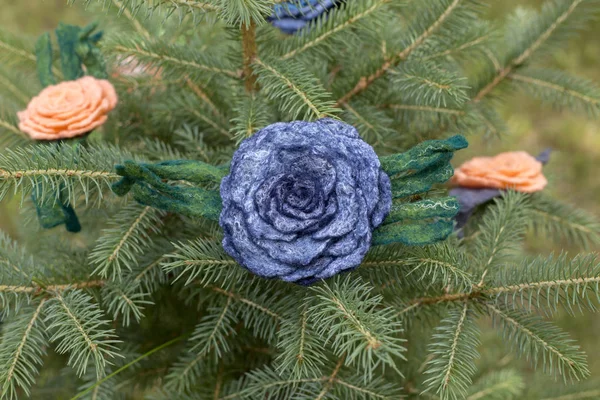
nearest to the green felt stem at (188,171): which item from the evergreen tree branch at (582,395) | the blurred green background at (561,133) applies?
the evergreen tree branch at (582,395)

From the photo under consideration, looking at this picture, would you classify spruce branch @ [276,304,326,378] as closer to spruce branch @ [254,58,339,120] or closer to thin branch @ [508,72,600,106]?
spruce branch @ [254,58,339,120]

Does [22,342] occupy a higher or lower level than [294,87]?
lower

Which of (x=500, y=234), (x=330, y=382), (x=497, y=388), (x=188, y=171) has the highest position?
(x=188, y=171)

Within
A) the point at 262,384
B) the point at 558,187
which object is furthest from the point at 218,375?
the point at 558,187

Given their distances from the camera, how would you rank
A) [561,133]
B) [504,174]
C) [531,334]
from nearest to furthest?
[531,334], [504,174], [561,133]

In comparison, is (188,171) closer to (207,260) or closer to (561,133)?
(207,260)

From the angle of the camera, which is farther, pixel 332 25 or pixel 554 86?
pixel 554 86

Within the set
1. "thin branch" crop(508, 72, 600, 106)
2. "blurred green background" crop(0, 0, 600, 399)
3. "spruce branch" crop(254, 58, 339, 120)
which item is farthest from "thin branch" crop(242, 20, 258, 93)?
"blurred green background" crop(0, 0, 600, 399)

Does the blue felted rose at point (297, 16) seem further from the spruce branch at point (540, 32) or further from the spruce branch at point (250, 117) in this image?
the spruce branch at point (540, 32)

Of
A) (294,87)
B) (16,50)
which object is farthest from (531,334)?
(16,50)
